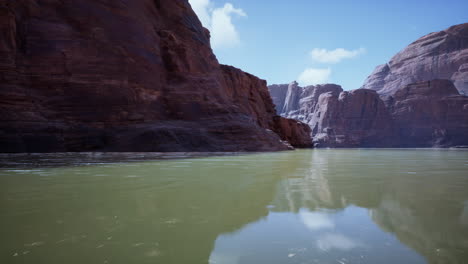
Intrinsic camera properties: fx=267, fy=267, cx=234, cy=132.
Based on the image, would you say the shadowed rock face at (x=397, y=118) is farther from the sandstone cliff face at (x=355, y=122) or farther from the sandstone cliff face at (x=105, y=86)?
the sandstone cliff face at (x=105, y=86)

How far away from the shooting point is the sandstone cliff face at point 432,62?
80562 mm

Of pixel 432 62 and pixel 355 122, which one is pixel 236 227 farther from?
pixel 432 62

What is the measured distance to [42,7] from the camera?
15.6 meters

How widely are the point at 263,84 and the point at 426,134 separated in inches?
2007

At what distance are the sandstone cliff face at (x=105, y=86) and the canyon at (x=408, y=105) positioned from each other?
58.3 meters

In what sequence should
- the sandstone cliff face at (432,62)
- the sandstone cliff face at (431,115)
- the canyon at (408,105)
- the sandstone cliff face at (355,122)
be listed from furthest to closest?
the sandstone cliff face at (432,62)
the sandstone cliff face at (355,122)
the canyon at (408,105)
the sandstone cliff face at (431,115)

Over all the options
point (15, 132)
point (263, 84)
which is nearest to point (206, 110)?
point (15, 132)

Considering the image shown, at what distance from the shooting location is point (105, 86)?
15.4 m

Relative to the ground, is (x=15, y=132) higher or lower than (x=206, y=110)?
lower

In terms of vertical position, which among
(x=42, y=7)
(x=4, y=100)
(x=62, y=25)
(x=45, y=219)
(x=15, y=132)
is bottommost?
(x=45, y=219)

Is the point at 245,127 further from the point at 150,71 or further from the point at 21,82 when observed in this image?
the point at 21,82

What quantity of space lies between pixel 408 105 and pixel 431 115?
560 cm

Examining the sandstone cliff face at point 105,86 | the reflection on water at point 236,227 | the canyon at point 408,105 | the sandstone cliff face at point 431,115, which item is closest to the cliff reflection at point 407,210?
the reflection on water at point 236,227

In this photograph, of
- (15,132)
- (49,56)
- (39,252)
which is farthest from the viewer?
(49,56)
